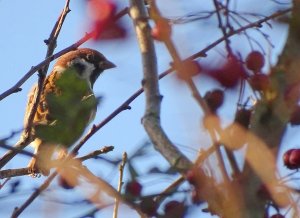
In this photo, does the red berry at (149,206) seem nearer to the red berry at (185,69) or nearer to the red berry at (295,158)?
the red berry at (185,69)

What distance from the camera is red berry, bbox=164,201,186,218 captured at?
1533 millimetres

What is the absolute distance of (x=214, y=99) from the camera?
184 cm

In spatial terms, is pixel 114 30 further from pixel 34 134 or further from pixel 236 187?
pixel 236 187

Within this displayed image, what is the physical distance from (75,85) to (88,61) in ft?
14.2

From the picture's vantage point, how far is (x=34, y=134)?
1.77m

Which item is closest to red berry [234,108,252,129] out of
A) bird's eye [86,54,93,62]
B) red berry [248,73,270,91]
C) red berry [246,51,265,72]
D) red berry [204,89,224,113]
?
red berry [248,73,270,91]

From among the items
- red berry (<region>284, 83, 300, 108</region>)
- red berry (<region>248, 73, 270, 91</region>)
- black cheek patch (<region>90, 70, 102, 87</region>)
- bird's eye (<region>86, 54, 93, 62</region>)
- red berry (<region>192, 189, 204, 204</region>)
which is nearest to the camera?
red berry (<region>284, 83, 300, 108</region>)

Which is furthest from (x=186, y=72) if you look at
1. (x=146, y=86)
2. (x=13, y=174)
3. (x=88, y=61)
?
(x=88, y=61)

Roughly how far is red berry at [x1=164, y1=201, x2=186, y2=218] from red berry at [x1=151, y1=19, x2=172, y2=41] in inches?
14.6

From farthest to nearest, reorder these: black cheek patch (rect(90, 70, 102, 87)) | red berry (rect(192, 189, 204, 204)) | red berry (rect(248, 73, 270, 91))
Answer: black cheek patch (rect(90, 70, 102, 87)) < red berry (rect(248, 73, 270, 91)) < red berry (rect(192, 189, 204, 204))

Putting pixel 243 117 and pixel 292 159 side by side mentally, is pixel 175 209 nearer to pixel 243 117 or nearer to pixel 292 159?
pixel 243 117

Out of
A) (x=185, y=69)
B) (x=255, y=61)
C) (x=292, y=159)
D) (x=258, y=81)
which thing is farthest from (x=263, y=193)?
(x=255, y=61)

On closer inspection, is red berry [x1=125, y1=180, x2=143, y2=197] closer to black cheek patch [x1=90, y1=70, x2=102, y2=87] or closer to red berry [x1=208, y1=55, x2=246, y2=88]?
red berry [x1=208, y1=55, x2=246, y2=88]

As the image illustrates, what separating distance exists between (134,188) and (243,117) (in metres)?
0.29
